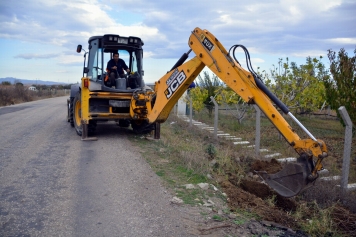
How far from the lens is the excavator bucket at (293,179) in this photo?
17.4ft

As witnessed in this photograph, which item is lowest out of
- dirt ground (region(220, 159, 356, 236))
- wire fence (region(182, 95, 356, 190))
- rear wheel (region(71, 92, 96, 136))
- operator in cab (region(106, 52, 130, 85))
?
dirt ground (region(220, 159, 356, 236))

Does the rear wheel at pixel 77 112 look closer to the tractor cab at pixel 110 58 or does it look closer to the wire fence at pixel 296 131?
the tractor cab at pixel 110 58

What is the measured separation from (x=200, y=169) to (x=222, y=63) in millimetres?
2105

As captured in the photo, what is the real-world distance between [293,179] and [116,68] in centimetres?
724

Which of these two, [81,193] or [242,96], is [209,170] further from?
[81,193]

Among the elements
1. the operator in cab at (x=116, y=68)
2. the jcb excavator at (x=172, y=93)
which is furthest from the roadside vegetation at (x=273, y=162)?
the operator in cab at (x=116, y=68)

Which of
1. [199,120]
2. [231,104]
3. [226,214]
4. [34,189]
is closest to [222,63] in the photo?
[226,214]

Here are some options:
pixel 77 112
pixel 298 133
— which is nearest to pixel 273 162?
pixel 298 133

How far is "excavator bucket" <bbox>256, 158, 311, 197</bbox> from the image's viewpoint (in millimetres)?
5289

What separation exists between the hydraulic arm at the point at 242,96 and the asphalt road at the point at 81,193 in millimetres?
1552

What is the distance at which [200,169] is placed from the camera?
23.8ft

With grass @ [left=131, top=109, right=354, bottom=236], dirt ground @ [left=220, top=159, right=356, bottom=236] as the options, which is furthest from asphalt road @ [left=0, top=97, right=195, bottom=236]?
dirt ground @ [left=220, top=159, right=356, bottom=236]

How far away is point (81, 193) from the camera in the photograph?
19.5 feet

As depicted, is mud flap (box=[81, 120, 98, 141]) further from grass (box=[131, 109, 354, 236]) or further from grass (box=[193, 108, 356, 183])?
grass (box=[193, 108, 356, 183])
